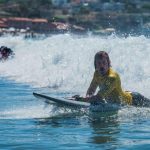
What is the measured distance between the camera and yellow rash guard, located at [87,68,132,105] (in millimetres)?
12992

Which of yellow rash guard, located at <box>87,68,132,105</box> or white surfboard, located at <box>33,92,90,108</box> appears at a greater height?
yellow rash guard, located at <box>87,68,132,105</box>

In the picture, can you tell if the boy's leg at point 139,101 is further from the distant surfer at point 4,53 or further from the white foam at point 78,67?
the distant surfer at point 4,53

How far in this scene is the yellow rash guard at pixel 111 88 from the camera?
1299 centimetres

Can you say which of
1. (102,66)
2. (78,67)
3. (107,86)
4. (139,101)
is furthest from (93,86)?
(78,67)

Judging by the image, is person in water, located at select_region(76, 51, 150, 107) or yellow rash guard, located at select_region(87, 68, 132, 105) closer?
person in water, located at select_region(76, 51, 150, 107)

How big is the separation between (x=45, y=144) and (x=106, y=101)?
10.3 feet

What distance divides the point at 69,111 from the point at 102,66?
3.86 ft

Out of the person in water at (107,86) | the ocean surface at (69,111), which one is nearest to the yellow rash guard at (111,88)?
the person in water at (107,86)

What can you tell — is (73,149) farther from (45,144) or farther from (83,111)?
(83,111)

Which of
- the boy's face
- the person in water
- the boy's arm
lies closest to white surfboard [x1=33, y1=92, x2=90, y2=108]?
the person in water

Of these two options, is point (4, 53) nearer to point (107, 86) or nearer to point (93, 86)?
point (93, 86)

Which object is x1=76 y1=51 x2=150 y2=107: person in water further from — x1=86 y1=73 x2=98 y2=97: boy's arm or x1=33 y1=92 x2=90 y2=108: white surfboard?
x1=33 y1=92 x2=90 y2=108: white surfboard

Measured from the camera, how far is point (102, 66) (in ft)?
42.2

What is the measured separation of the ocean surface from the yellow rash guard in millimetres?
286
